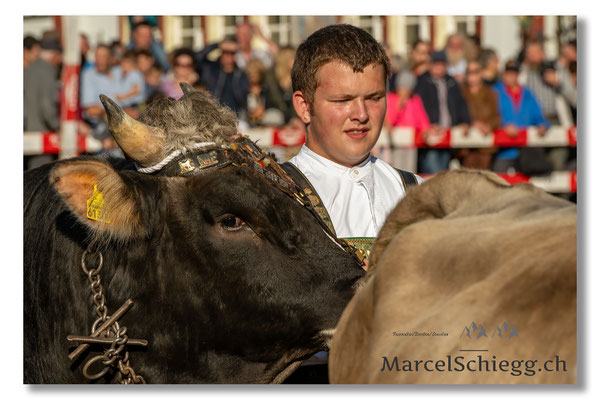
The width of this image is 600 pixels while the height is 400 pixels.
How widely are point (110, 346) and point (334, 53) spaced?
131 centimetres

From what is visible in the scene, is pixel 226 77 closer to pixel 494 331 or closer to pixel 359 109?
pixel 359 109

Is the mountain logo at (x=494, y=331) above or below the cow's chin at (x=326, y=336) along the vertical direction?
above

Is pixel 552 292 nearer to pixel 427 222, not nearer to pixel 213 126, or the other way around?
pixel 427 222

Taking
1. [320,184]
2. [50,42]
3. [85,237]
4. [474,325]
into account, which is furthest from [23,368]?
[50,42]

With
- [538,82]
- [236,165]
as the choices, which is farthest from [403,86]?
[236,165]

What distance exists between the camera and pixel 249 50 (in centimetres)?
691

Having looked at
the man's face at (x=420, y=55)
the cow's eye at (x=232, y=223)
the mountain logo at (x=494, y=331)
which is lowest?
the mountain logo at (x=494, y=331)

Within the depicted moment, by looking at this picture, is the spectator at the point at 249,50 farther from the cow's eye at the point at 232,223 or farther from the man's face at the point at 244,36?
the cow's eye at the point at 232,223

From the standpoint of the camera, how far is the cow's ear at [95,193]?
2.53 m

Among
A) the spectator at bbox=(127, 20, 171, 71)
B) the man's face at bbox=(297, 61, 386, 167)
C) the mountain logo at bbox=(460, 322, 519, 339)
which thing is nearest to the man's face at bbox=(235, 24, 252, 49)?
the spectator at bbox=(127, 20, 171, 71)

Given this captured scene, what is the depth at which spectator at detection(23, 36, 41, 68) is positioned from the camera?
3510mm

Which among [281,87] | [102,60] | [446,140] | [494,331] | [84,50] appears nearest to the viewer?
[494,331]

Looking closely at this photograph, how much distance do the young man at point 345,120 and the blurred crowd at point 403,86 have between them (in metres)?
2.60

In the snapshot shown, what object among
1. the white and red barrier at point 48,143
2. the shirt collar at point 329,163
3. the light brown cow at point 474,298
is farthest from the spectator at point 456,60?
the light brown cow at point 474,298
